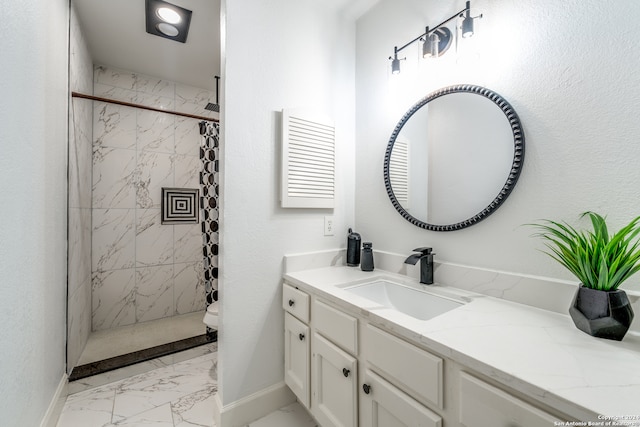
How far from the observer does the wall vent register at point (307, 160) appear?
1539 mm

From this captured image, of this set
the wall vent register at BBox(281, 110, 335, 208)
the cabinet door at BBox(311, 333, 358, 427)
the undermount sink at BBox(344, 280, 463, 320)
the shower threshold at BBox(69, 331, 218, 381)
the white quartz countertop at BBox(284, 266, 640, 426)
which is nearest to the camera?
the white quartz countertop at BBox(284, 266, 640, 426)

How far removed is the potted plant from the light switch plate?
1.19m

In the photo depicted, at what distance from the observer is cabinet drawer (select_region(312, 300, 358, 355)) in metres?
1.06

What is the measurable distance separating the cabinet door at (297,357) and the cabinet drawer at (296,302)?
41 millimetres

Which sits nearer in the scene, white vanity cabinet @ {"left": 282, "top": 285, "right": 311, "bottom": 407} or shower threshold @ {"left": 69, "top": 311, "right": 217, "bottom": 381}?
white vanity cabinet @ {"left": 282, "top": 285, "right": 311, "bottom": 407}

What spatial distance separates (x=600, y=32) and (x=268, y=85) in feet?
4.69

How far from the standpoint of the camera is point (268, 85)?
4.95ft

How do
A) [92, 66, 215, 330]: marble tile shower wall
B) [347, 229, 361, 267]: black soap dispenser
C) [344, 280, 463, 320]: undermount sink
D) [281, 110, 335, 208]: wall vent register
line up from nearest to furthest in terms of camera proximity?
[344, 280, 463, 320]: undermount sink → [281, 110, 335, 208]: wall vent register → [347, 229, 361, 267]: black soap dispenser → [92, 66, 215, 330]: marble tile shower wall

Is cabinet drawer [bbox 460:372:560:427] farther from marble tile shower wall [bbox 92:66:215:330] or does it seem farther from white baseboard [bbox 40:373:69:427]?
marble tile shower wall [bbox 92:66:215:330]

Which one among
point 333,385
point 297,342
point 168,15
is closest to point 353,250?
point 297,342

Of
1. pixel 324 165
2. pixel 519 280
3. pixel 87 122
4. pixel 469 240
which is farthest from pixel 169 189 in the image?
pixel 519 280

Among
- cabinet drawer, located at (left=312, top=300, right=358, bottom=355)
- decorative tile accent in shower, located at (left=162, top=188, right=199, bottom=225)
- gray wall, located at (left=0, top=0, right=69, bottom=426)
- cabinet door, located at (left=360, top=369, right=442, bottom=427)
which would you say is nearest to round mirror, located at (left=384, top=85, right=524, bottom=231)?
cabinet drawer, located at (left=312, top=300, right=358, bottom=355)

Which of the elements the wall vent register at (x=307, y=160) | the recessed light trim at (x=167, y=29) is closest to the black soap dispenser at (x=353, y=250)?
the wall vent register at (x=307, y=160)

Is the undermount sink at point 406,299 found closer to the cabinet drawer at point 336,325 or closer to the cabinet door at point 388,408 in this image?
the cabinet drawer at point 336,325
